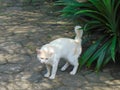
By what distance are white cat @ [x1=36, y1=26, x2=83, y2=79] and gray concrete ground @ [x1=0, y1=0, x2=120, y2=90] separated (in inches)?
6.2

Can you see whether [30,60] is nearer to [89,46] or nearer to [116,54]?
[89,46]

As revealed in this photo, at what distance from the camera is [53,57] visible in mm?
5117

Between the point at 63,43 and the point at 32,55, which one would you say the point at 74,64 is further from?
the point at 32,55

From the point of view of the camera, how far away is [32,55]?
615 centimetres

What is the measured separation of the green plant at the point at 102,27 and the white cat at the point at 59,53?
0.22 meters

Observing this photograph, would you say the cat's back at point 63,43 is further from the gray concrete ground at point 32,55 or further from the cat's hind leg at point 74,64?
the gray concrete ground at point 32,55

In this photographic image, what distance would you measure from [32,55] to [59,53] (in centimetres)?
107

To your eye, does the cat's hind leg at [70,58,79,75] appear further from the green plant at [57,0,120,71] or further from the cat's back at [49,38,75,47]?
the cat's back at [49,38,75,47]

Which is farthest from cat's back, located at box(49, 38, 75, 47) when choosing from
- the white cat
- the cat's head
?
the cat's head

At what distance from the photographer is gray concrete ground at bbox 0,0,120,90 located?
5211 millimetres

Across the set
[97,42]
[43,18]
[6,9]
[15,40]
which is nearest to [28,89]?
[97,42]

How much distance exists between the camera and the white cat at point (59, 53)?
16.5 ft

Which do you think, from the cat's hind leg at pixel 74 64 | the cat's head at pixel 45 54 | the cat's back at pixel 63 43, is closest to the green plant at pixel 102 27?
the cat's hind leg at pixel 74 64

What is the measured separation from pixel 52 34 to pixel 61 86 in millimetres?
2163
